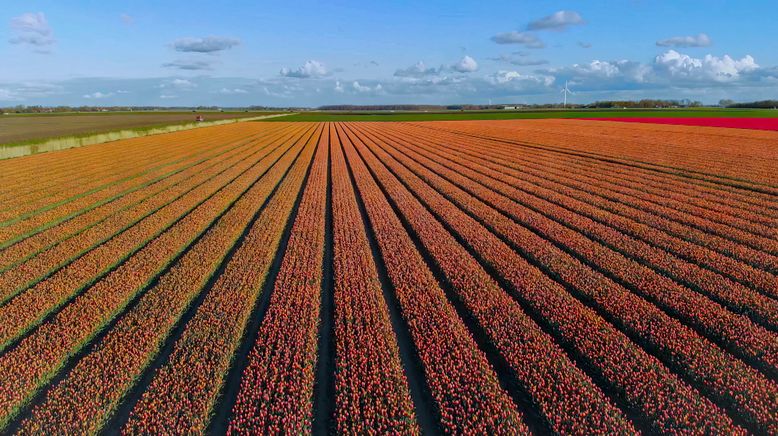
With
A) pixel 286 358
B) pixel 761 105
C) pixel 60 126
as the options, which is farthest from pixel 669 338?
pixel 761 105

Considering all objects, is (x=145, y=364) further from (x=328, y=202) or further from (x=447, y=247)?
(x=328, y=202)

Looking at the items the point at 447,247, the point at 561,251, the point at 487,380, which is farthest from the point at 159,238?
the point at 561,251

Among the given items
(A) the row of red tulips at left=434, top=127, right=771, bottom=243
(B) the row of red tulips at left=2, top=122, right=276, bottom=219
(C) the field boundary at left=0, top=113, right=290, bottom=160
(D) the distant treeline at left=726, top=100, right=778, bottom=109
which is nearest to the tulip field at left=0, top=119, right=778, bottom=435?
(A) the row of red tulips at left=434, top=127, right=771, bottom=243

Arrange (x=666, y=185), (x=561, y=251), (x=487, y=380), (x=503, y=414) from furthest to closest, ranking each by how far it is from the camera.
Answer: (x=666, y=185) < (x=561, y=251) < (x=487, y=380) < (x=503, y=414)

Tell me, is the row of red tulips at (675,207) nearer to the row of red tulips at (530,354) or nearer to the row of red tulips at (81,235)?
the row of red tulips at (530,354)

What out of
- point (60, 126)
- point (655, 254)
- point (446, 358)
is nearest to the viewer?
point (446, 358)

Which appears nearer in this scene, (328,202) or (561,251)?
(561,251)

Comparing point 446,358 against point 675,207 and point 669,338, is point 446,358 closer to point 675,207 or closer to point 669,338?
point 669,338

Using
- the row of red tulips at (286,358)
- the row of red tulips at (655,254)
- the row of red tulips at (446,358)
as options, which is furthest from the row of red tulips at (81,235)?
the row of red tulips at (655,254)

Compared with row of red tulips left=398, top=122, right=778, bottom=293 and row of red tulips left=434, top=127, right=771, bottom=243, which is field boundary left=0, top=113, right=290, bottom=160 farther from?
row of red tulips left=434, top=127, right=771, bottom=243
